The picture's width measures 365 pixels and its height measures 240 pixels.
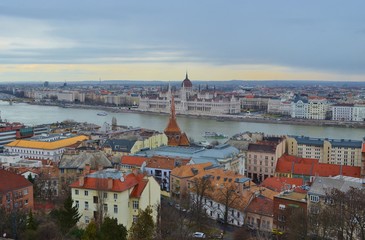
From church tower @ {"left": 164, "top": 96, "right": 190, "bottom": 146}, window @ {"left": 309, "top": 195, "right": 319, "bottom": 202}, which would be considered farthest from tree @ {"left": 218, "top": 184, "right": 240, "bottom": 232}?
church tower @ {"left": 164, "top": 96, "right": 190, "bottom": 146}

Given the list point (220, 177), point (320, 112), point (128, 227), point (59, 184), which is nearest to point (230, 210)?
point (220, 177)

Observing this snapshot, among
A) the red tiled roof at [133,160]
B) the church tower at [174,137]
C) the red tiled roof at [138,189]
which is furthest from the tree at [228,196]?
the church tower at [174,137]

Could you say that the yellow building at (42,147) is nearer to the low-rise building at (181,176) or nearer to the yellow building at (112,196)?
the low-rise building at (181,176)

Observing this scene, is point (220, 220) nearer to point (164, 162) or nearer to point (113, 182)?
point (113, 182)

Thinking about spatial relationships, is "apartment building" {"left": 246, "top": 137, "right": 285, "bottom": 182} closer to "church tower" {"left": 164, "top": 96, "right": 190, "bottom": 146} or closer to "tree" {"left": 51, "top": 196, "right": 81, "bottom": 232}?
"church tower" {"left": 164, "top": 96, "right": 190, "bottom": 146}

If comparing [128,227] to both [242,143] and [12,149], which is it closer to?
[242,143]
